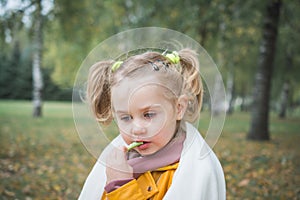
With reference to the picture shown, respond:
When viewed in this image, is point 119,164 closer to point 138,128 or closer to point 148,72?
point 138,128

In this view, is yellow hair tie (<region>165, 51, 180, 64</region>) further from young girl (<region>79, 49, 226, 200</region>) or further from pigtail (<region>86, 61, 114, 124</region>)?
pigtail (<region>86, 61, 114, 124</region>)

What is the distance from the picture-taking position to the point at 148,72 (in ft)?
6.10

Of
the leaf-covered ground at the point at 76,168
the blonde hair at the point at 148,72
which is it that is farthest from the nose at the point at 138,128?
the leaf-covered ground at the point at 76,168

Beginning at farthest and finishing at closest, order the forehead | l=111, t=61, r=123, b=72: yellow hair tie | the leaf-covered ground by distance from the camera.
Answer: the leaf-covered ground < l=111, t=61, r=123, b=72: yellow hair tie < the forehead

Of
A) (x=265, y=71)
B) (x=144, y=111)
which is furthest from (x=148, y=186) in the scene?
(x=265, y=71)

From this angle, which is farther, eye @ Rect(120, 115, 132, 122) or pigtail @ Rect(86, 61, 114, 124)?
pigtail @ Rect(86, 61, 114, 124)

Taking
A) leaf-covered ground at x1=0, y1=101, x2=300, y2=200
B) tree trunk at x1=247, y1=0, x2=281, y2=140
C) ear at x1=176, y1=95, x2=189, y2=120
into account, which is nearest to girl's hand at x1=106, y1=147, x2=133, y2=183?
ear at x1=176, y1=95, x2=189, y2=120

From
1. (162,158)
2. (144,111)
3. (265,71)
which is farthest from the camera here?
(265,71)

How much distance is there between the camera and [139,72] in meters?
1.86

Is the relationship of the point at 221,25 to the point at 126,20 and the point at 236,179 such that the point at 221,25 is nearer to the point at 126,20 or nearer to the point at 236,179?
the point at 126,20

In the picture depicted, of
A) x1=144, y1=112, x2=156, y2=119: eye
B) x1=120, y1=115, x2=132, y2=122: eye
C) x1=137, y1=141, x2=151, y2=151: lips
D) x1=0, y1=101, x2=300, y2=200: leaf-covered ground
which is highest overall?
x1=144, y1=112, x2=156, y2=119: eye

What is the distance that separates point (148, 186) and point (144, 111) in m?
0.50

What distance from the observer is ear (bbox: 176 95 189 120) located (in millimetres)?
1896

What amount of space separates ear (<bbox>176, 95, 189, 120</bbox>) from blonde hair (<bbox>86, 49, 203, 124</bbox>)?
0.02 meters
